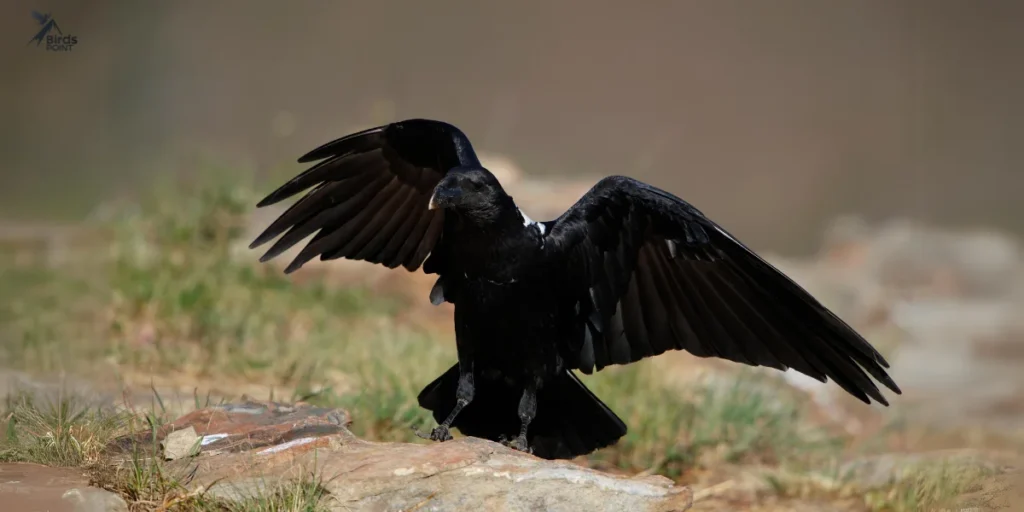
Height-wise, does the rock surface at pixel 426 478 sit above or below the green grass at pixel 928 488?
below

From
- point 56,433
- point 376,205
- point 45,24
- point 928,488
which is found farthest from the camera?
point 45,24

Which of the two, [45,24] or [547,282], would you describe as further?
[45,24]

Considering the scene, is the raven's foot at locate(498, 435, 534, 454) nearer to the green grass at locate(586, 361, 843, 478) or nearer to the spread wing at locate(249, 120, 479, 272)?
the spread wing at locate(249, 120, 479, 272)

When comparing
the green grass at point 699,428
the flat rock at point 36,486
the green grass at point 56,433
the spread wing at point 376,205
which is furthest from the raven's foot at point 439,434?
the green grass at point 699,428

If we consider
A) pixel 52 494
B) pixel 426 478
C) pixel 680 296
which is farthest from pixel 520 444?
pixel 52 494

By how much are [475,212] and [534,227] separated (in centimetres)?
26

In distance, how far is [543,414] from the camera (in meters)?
4.31

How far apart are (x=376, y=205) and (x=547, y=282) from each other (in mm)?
1016

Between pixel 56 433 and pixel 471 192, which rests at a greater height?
pixel 471 192

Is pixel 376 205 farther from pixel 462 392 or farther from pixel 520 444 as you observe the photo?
pixel 520 444

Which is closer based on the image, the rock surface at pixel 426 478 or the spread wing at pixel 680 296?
the rock surface at pixel 426 478

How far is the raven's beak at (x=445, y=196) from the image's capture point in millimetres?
3715

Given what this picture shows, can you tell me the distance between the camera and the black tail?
4.25m

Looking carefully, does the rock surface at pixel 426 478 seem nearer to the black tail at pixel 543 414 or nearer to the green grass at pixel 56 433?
the green grass at pixel 56 433
